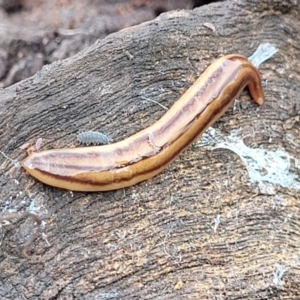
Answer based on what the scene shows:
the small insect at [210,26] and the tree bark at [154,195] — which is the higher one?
the small insect at [210,26]

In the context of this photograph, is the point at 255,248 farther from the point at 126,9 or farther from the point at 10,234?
the point at 126,9

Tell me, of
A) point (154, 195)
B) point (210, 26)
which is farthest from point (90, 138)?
point (210, 26)

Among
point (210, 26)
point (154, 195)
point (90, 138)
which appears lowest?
point (154, 195)

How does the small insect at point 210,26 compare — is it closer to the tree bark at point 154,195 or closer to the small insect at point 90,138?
the tree bark at point 154,195

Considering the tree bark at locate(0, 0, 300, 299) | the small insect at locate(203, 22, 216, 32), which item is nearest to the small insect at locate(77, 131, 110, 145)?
the tree bark at locate(0, 0, 300, 299)

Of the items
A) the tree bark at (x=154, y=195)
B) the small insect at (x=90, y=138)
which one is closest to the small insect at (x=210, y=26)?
the tree bark at (x=154, y=195)

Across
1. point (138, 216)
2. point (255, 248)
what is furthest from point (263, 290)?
point (138, 216)

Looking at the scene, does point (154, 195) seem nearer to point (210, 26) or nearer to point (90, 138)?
point (90, 138)

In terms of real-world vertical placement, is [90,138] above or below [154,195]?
above
